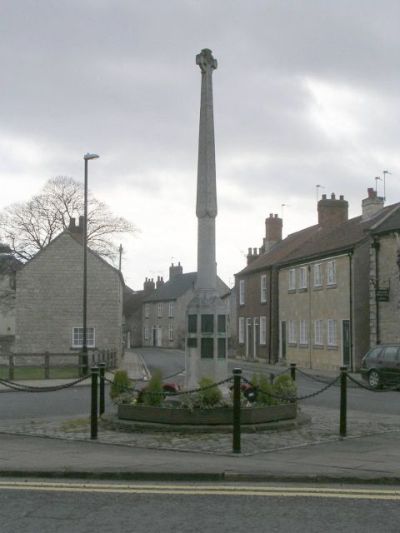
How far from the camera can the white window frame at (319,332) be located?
121 ft

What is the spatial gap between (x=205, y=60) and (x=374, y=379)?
14203 millimetres

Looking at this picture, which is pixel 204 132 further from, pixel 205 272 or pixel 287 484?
pixel 287 484

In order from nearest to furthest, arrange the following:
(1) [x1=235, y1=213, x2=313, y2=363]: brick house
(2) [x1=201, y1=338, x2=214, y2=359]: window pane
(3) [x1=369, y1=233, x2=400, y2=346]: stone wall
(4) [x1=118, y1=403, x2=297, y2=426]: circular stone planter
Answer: (4) [x1=118, y1=403, x2=297, y2=426]: circular stone planter, (2) [x1=201, y1=338, x2=214, y2=359]: window pane, (3) [x1=369, y1=233, x2=400, y2=346]: stone wall, (1) [x1=235, y1=213, x2=313, y2=363]: brick house

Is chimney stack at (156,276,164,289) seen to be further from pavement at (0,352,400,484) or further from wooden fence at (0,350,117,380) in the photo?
pavement at (0,352,400,484)

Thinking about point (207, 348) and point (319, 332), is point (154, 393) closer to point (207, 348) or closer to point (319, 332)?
point (207, 348)

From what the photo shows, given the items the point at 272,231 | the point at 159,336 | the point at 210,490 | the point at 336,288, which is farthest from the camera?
the point at 159,336

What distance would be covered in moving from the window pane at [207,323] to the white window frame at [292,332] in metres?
26.7

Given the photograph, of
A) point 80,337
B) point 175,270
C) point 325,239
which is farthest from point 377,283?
point 175,270

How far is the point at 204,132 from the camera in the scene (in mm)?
14906

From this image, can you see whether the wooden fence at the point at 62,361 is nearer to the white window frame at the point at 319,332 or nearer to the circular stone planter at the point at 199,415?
the white window frame at the point at 319,332

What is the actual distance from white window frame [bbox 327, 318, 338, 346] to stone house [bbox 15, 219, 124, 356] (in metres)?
12.1

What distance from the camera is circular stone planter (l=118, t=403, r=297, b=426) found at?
1192cm

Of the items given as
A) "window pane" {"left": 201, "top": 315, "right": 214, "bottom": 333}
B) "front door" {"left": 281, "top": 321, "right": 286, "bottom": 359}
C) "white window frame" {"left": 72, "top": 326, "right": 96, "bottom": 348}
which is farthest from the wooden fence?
"window pane" {"left": 201, "top": 315, "right": 214, "bottom": 333}

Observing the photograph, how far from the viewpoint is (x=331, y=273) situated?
118ft
